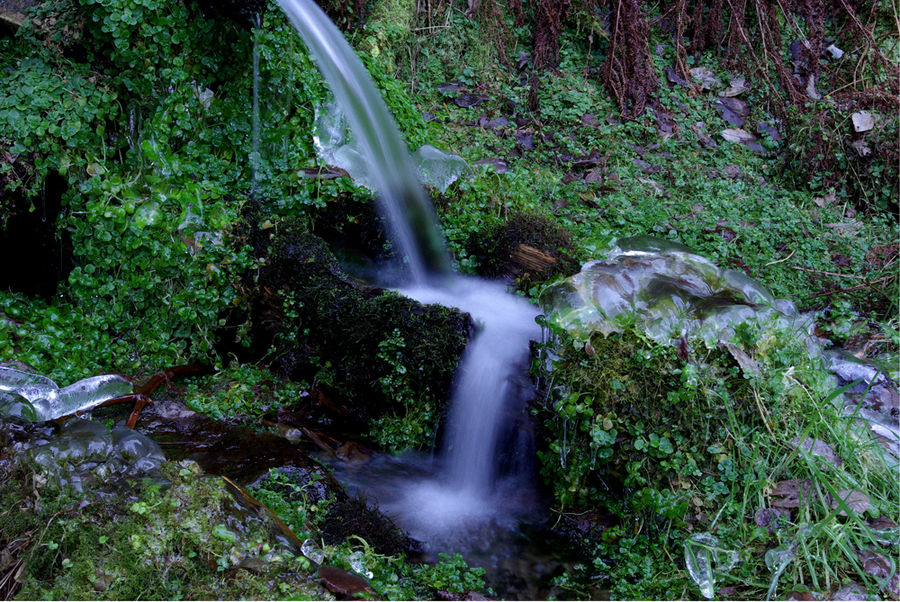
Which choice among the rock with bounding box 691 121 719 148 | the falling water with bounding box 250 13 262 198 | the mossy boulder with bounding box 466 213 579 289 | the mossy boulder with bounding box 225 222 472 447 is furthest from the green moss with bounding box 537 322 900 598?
the rock with bounding box 691 121 719 148

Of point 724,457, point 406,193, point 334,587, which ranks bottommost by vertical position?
point 334,587

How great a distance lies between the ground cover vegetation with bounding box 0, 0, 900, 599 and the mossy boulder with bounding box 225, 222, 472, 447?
2cm

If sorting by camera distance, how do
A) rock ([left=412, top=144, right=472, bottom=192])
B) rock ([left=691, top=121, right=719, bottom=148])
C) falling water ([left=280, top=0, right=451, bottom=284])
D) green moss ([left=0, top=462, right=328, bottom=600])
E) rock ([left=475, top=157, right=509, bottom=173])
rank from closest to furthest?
green moss ([left=0, top=462, right=328, bottom=600]) < falling water ([left=280, top=0, right=451, bottom=284]) < rock ([left=412, top=144, right=472, bottom=192]) < rock ([left=475, top=157, right=509, bottom=173]) < rock ([left=691, top=121, right=719, bottom=148])

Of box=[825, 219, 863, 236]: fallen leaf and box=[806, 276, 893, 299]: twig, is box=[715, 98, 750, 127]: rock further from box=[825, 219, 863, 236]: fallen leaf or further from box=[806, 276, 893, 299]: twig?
box=[806, 276, 893, 299]: twig

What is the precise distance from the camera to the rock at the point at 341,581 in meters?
2.52

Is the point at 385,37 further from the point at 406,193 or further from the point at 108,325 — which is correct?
the point at 108,325

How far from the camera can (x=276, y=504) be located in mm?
3119

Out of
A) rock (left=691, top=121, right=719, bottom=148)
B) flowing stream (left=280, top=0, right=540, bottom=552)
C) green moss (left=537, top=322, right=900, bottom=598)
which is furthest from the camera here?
rock (left=691, top=121, right=719, bottom=148)

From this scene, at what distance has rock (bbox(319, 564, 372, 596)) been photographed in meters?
2.52

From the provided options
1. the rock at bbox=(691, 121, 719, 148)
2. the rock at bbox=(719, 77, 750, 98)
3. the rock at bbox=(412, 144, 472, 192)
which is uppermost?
the rock at bbox=(719, 77, 750, 98)

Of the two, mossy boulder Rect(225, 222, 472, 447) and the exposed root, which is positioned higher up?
the exposed root

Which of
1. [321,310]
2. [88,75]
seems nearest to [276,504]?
[321,310]

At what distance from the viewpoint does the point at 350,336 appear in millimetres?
3877

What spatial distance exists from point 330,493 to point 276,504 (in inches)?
11.0
